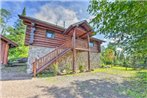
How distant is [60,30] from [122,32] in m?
9.26

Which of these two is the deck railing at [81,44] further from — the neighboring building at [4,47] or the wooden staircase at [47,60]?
the neighboring building at [4,47]

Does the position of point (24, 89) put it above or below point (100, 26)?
below

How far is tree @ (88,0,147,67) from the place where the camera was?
16.0 ft

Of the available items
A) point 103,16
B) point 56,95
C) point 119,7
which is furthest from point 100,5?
point 56,95

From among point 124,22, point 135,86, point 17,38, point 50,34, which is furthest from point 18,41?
point 124,22

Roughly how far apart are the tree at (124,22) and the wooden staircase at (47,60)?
6.27 meters

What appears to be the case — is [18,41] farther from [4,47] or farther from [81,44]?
[81,44]

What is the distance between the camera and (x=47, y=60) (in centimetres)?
1154

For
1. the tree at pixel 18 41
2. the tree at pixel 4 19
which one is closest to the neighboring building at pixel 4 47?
the tree at pixel 18 41

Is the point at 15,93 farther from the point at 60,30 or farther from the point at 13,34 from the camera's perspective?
the point at 13,34

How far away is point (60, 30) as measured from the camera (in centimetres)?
1402

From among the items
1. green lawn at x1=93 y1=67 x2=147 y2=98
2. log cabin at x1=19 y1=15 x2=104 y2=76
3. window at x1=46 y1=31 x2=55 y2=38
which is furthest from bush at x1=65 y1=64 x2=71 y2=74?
green lawn at x1=93 y1=67 x2=147 y2=98

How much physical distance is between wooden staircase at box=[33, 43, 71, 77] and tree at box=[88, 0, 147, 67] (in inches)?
247

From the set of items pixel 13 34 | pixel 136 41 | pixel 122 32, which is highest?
pixel 13 34
